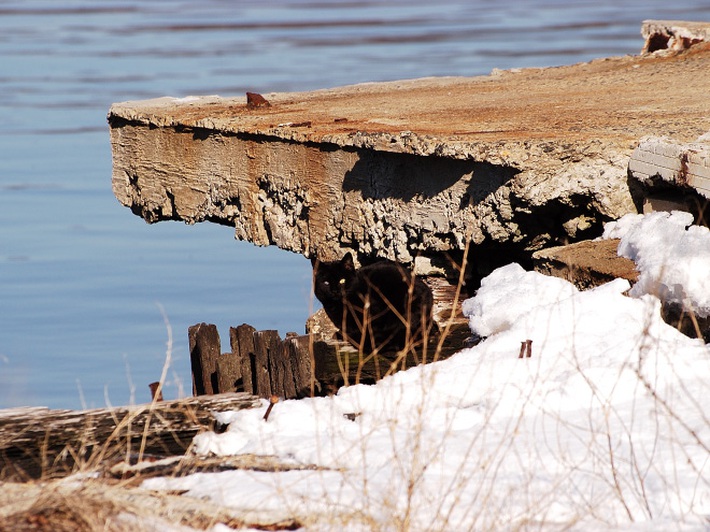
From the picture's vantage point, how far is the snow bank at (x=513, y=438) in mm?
3859

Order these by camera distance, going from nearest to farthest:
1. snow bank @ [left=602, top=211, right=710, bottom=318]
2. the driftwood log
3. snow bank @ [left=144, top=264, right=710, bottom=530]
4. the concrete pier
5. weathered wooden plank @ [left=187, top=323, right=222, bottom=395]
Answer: snow bank @ [left=144, top=264, right=710, bottom=530], the driftwood log, snow bank @ [left=602, top=211, right=710, bottom=318], weathered wooden plank @ [left=187, top=323, right=222, bottom=395], the concrete pier

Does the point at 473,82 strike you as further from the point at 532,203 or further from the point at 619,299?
the point at 619,299

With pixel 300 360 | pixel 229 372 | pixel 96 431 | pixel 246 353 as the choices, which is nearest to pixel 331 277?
pixel 246 353

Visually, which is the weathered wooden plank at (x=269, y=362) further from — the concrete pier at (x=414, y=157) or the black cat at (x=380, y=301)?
the concrete pier at (x=414, y=157)

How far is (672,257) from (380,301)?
1959 millimetres

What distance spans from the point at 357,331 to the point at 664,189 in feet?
6.81

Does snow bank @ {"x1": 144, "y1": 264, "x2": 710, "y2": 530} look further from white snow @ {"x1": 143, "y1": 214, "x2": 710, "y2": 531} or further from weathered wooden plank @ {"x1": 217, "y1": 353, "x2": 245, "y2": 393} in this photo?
weathered wooden plank @ {"x1": 217, "y1": 353, "x2": 245, "y2": 393}

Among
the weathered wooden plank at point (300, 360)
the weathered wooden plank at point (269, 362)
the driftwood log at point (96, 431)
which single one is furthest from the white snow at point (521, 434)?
the weathered wooden plank at point (269, 362)

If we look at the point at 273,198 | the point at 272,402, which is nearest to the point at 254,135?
the point at 273,198

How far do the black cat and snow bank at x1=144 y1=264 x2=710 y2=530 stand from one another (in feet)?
2.83

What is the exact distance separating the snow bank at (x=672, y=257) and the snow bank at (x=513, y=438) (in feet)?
0.44

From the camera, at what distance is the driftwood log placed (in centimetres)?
460

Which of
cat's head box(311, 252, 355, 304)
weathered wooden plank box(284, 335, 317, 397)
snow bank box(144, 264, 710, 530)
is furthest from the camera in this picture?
cat's head box(311, 252, 355, 304)

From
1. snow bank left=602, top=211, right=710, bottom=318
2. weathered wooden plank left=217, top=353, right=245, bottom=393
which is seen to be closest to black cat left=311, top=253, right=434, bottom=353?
weathered wooden plank left=217, top=353, right=245, bottom=393
